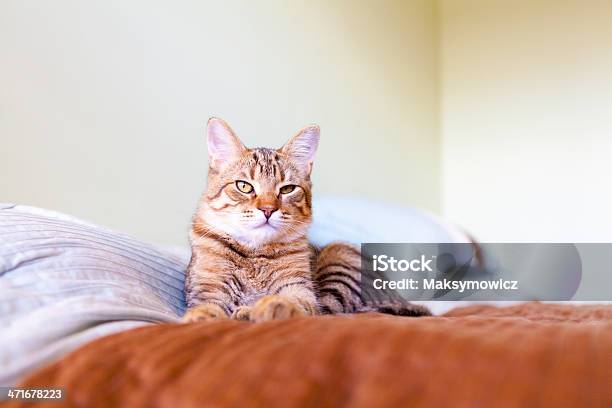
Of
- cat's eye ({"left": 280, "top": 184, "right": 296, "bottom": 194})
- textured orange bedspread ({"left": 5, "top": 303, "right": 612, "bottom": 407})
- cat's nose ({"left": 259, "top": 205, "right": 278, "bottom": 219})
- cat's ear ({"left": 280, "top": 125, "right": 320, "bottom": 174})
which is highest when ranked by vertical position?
cat's ear ({"left": 280, "top": 125, "right": 320, "bottom": 174})

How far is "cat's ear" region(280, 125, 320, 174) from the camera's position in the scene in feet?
4.44

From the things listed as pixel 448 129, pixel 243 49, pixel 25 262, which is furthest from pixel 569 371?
pixel 448 129

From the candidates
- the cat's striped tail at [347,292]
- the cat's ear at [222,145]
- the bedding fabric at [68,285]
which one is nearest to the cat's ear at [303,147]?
the cat's ear at [222,145]

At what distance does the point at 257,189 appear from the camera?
1255 millimetres

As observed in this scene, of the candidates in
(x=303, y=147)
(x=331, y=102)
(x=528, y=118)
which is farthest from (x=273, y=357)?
(x=528, y=118)

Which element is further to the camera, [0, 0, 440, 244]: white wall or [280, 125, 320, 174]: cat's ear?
[0, 0, 440, 244]: white wall

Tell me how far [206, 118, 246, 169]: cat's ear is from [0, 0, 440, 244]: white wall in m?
0.48

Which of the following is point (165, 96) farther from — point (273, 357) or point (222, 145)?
point (273, 357)

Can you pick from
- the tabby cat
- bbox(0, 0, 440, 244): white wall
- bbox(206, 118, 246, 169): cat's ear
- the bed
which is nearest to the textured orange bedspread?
the bed

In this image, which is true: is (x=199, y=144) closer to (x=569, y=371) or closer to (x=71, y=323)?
(x=71, y=323)

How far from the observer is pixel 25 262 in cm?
89

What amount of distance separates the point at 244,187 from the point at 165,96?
0.70 metres

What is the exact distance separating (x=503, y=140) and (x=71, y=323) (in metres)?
2.60

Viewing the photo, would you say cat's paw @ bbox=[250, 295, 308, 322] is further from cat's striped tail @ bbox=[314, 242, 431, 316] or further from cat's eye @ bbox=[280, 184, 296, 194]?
cat's eye @ bbox=[280, 184, 296, 194]
